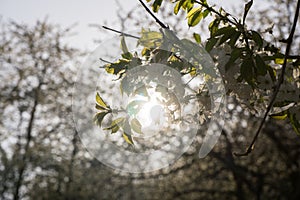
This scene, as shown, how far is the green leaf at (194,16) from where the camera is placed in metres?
0.97

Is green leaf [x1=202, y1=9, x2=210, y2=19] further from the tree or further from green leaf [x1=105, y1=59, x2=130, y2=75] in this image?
green leaf [x1=105, y1=59, x2=130, y2=75]

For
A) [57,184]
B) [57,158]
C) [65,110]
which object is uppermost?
[65,110]

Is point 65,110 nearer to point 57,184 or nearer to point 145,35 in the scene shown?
point 57,184

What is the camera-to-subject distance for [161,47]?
954 mm

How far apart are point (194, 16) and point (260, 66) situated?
24cm

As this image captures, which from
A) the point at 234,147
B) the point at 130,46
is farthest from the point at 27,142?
the point at 130,46

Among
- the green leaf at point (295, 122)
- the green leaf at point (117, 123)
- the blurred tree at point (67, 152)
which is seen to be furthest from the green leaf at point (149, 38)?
the blurred tree at point (67, 152)

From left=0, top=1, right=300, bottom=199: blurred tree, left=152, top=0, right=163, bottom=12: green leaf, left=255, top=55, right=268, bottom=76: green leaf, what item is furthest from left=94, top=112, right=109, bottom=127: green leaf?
left=0, top=1, right=300, bottom=199: blurred tree

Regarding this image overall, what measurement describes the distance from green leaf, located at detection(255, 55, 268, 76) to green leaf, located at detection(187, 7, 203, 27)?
21cm

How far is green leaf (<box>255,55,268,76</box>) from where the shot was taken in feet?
2.74

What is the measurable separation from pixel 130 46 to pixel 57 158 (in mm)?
8797

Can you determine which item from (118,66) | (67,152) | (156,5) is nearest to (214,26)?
(156,5)

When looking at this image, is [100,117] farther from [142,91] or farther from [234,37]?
[234,37]

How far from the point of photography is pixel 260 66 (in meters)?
0.84
